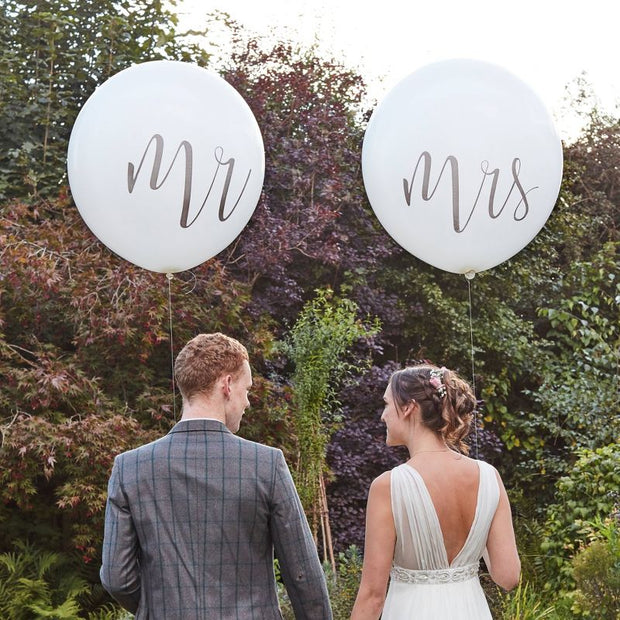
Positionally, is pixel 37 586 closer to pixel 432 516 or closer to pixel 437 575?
pixel 437 575

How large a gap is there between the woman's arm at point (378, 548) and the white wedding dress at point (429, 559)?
2 cm

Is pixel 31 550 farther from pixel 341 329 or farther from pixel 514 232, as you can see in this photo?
pixel 514 232

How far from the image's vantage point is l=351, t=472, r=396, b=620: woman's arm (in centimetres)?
236

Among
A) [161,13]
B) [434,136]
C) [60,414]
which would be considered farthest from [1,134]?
[434,136]

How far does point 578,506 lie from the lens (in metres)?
4.95

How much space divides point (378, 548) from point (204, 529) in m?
0.51

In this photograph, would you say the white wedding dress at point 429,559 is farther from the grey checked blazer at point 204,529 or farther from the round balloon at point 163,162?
the round balloon at point 163,162

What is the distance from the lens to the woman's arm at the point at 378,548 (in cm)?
236

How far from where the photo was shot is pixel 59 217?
5.88m

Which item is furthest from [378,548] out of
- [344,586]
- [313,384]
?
[313,384]

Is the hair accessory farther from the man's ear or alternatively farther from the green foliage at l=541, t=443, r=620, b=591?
the green foliage at l=541, t=443, r=620, b=591

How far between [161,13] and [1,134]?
1.48 metres

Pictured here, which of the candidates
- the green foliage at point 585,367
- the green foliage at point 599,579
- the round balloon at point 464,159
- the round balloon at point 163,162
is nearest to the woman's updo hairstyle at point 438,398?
the round balloon at point 464,159

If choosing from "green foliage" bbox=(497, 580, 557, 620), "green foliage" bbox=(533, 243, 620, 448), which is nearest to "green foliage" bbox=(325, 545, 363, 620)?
"green foliage" bbox=(497, 580, 557, 620)
